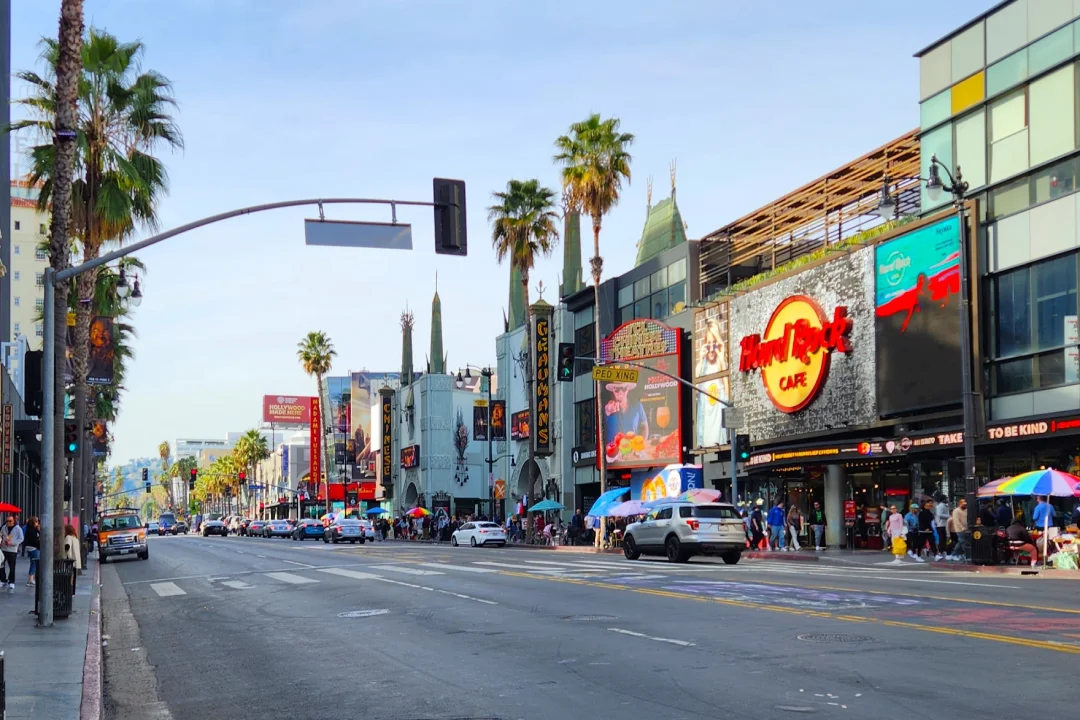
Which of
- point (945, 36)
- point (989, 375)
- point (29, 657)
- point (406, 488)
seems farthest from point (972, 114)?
point (406, 488)

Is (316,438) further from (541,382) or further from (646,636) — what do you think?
(646,636)

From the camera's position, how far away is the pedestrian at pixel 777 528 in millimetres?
41562

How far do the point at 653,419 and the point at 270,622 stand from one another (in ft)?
128

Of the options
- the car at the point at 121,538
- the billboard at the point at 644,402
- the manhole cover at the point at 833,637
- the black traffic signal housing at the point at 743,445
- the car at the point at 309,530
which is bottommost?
the car at the point at 309,530

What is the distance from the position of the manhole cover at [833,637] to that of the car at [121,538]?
3857cm

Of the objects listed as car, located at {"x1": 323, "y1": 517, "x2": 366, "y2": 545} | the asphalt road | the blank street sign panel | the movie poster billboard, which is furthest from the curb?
the movie poster billboard

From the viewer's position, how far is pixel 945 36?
124ft

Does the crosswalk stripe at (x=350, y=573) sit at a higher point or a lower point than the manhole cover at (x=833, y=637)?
lower

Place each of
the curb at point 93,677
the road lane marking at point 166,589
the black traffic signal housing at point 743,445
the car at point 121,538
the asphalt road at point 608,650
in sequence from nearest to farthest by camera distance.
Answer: the asphalt road at point 608,650
the curb at point 93,677
the road lane marking at point 166,589
the black traffic signal housing at point 743,445
the car at point 121,538

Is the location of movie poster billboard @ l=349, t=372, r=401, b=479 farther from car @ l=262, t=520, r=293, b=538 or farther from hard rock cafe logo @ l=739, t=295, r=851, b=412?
hard rock cafe logo @ l=739, t=295, r=851, b=412

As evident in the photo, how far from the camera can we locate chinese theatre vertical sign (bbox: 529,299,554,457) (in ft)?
220

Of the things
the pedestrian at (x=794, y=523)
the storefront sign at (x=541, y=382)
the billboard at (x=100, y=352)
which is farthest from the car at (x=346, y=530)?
the pedestrian at (x=794, y=523)

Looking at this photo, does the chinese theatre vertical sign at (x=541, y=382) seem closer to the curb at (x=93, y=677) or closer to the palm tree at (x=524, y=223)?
the palm tree at (x=524, y=223)

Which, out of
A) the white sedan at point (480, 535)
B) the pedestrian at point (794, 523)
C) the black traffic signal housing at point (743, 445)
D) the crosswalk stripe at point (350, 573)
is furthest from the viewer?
the white sedan at point (480, 535)
